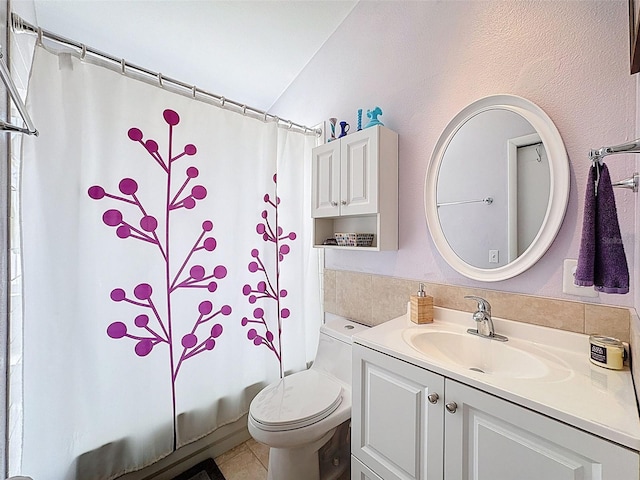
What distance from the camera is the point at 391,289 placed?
1.56m

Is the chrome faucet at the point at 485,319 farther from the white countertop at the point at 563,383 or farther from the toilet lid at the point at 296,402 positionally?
the toilet lid at the point at 296,402

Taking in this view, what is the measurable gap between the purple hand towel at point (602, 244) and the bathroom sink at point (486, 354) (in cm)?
29

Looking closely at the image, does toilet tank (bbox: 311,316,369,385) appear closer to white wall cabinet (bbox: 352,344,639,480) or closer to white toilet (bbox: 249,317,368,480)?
white toilet (bbox: 249,317,368,480)

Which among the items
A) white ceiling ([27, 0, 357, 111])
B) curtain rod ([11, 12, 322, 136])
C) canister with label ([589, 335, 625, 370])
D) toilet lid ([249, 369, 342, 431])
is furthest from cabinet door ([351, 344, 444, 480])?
white ceiling ([27, 0, 357, 111])

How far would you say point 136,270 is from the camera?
1313 millimetres

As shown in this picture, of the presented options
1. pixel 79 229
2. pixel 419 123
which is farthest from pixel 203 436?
pixel 419 123

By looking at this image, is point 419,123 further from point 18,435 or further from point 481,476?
point 18,435

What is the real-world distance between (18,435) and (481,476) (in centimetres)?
160

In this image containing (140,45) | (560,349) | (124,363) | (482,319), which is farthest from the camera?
(140,45)

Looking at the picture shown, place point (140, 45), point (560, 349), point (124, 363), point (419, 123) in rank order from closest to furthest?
point (560, 349)
point (124, 363)
point (419, 123)
point (140, 45)

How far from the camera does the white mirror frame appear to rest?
102cm

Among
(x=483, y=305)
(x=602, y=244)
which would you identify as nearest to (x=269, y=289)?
(x=483, y=305)

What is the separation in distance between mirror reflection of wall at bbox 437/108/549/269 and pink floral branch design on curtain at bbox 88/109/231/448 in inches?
49.0

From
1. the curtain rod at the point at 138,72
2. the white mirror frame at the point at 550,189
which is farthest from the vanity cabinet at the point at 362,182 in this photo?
the curtain rod at the point at 138,72
